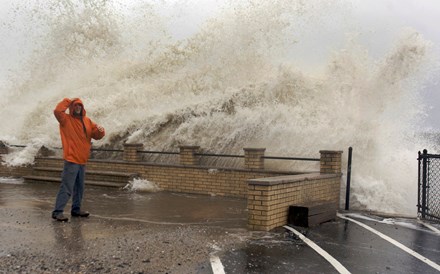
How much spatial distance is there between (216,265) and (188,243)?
1033 mm

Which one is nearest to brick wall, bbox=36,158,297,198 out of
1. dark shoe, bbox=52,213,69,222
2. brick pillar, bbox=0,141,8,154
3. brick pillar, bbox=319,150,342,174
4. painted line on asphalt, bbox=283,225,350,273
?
brick pillar, bbox=319,150,342,174

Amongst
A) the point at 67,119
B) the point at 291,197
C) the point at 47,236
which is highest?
the point at 67,119

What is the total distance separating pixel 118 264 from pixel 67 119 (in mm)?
3275

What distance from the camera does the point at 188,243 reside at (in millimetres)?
5883

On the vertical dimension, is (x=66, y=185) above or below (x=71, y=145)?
below

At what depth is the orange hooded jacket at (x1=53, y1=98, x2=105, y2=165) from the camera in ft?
23.7

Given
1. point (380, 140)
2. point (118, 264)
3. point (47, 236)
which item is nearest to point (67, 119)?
point (47, 236)

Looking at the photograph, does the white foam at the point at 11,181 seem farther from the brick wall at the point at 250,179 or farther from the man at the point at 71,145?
the man at the point at 71,145

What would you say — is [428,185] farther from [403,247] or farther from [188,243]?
[188,243]

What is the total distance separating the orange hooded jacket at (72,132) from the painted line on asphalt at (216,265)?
327cm

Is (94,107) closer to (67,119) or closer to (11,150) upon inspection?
(11,150)

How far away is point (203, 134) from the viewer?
12.8 m

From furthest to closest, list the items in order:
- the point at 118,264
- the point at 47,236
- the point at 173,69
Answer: the point at 173,69 → the point at 47,236 → the point at 118,264

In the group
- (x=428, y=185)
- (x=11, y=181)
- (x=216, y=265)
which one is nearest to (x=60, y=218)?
(x=216, y=265)
